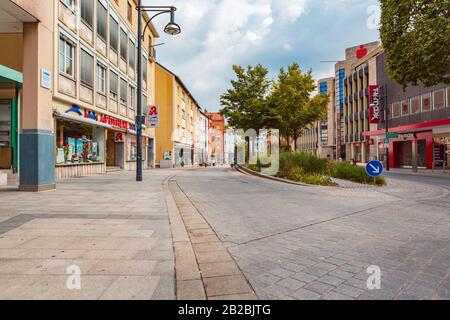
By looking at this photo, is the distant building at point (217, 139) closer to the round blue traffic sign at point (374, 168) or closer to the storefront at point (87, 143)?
the storefront at point (87, 143)

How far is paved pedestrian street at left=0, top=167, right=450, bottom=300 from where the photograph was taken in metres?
2.73

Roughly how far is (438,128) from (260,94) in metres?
15.8

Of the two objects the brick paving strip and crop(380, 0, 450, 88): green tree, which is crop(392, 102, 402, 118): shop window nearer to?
crop(380, 0, 450, 88): green tree

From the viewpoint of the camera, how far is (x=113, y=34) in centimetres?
2166

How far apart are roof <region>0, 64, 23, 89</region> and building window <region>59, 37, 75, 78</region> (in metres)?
2.91

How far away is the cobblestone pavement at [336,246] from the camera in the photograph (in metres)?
2.81

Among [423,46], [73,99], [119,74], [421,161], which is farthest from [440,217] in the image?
[421,161]

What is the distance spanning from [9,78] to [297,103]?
18.8m

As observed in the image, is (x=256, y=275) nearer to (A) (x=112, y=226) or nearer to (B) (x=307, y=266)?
(B) (x=307, y=266)

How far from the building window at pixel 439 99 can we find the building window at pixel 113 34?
27.2 m

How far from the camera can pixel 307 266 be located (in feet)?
11.0

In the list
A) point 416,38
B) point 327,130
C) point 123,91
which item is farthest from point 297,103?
point 327,130

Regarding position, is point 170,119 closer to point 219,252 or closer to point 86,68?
point 86,68

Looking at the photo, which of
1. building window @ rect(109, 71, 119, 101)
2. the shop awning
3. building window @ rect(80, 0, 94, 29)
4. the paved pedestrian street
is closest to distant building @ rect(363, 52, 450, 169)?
the paved pedestrian street
